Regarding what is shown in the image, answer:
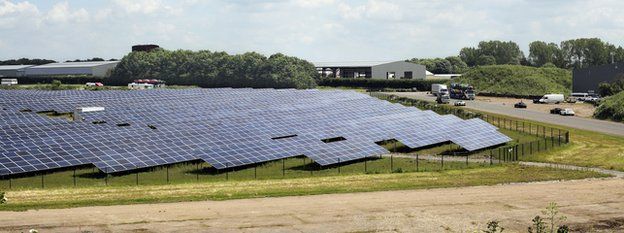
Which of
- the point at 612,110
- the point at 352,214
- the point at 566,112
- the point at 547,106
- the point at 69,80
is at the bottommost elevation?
the point at 352,214

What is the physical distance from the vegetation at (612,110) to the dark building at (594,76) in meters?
33.3

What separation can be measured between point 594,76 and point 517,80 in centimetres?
1954

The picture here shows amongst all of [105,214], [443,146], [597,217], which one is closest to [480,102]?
[443,146]

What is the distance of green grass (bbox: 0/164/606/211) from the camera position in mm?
45125

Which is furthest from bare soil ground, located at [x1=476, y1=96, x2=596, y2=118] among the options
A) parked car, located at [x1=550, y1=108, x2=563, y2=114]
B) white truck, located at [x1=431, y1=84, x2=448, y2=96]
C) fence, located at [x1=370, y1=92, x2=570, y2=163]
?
fence, located at [x1=370, y1=92, x2=570, y2=163]

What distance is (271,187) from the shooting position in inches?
2013

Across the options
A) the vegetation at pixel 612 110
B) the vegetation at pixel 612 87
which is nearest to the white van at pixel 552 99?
the vegetation at pixel 612 87

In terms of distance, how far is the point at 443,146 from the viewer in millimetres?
75875

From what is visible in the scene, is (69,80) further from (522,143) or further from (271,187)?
(271,187)

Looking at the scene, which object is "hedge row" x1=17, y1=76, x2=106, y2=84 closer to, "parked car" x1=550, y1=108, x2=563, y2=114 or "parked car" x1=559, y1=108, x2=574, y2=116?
"parked car" x1=550, y1=108, x2=563, y2=114

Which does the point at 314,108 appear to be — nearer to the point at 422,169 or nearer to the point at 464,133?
the point at 464,133

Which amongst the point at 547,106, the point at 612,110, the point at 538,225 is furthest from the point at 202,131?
the point at 547,106

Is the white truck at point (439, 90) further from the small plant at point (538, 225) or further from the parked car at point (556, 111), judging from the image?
the small plant at point (538, 225)

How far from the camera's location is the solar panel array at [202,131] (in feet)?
185
